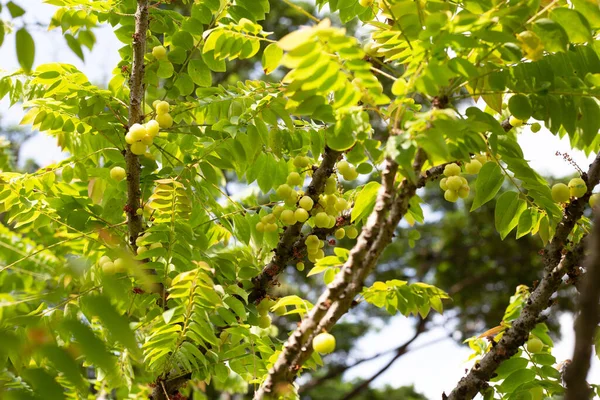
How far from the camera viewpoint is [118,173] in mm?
2736

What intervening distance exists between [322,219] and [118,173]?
858 mm

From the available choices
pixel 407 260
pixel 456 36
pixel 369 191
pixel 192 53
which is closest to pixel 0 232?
pixel 192 53

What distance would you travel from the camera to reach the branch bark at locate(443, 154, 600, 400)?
230cm

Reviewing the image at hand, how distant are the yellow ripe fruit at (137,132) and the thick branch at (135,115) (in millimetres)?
158

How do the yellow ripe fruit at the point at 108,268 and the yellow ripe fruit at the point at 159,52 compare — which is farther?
the yellow ripe fruit at the point at 159,52

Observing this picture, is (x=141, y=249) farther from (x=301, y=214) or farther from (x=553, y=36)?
(x=553, y=36)

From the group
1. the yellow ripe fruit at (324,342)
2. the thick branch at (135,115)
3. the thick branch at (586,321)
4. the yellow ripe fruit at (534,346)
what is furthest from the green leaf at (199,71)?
the thick branch at (586,321)

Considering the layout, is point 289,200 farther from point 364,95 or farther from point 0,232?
→ point 0,232

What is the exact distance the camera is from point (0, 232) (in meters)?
3.54

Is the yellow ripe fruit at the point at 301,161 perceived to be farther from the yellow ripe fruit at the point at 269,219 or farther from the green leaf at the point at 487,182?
the green leaf at the point at 487,182

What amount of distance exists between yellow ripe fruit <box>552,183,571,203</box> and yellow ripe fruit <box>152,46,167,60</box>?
5.58 ft

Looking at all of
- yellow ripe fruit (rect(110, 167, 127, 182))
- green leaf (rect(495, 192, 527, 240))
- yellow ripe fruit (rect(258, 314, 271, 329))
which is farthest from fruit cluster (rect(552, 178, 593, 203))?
yellow ripe fruit (rect(110, 167, 127, 182))

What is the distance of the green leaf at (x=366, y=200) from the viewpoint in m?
2.27

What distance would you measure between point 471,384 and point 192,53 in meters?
1.76
